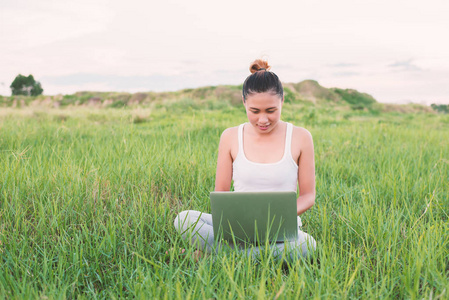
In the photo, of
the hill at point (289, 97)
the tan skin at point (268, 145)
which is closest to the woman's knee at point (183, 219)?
the tan skin at point (268, 145)

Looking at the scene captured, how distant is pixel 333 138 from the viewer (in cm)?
556

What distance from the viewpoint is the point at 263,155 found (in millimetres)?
2348

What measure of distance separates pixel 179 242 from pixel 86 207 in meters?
0.77

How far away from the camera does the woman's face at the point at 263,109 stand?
82.3 inches

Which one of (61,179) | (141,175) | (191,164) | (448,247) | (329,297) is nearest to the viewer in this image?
(329,297)

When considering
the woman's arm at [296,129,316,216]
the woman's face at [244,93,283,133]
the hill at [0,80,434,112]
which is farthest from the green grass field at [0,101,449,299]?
the hill at [0,80,434,112]

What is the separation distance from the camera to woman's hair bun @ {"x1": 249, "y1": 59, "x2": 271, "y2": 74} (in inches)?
92.4

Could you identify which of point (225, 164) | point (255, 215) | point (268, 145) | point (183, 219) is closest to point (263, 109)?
point (268, 145)

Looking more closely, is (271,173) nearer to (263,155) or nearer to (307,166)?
(263,155)

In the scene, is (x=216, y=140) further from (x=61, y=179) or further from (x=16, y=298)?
(x=16, y=298)

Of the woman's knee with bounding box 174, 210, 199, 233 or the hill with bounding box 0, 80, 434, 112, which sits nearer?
the woman's knee with bounding box 174, 210, 199, 233

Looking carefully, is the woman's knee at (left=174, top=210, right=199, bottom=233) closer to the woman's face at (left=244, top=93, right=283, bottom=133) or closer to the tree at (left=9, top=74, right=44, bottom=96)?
the woman's face at (left=244, top=93, right=283, bottom=133)

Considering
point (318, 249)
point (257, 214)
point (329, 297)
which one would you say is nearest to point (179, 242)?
point (257, 214)

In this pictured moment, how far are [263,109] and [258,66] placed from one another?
14.7 inches
